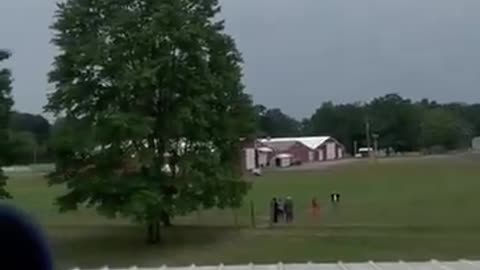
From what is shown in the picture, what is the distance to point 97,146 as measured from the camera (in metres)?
27.0

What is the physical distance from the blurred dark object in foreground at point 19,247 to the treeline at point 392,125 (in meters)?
70.0

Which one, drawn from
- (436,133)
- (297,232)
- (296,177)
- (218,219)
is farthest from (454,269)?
(436,133)

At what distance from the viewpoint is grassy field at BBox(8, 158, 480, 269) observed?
2375 cm

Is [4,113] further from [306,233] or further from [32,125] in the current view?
[306,233]

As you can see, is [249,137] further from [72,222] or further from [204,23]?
[72,222]

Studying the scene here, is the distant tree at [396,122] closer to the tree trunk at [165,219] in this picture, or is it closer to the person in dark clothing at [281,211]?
the person in dark clothing at [281,211]

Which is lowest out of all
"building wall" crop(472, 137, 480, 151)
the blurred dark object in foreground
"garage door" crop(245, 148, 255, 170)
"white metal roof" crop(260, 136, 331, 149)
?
the blurred dark object in foreground

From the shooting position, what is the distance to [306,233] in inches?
1061

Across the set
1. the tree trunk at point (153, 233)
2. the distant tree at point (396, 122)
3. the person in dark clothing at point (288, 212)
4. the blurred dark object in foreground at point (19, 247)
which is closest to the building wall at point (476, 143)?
the distant tree at point (396, 122)

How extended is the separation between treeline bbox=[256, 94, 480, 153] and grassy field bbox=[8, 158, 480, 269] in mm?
33032

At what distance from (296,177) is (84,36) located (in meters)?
25.5

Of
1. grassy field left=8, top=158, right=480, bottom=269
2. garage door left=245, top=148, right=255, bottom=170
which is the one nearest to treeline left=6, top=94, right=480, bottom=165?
garage door left=245, top=148, right=255, bottom=170

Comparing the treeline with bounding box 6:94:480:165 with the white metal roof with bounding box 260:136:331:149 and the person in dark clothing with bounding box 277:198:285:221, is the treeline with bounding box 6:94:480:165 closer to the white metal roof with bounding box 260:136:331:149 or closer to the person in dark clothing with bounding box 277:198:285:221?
the white metal roof with bounding box 260:136:331:149

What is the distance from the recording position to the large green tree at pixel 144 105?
1057 inches
